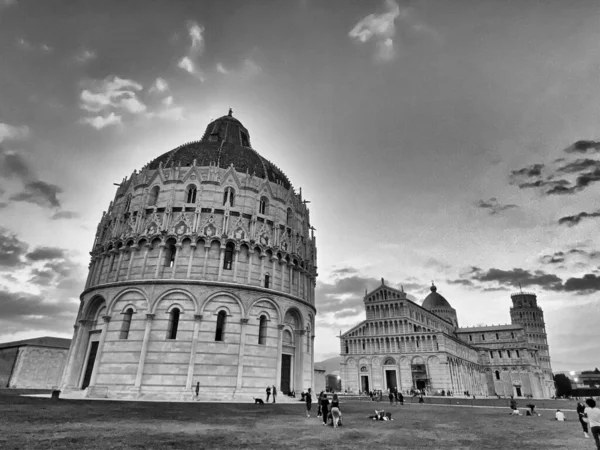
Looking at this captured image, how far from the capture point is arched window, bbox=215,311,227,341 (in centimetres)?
2798

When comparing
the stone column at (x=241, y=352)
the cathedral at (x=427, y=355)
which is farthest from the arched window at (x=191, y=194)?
the cathedral at (x=427, y=355)

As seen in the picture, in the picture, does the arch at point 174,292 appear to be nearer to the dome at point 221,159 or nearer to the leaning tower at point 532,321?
the dome at point 221,159

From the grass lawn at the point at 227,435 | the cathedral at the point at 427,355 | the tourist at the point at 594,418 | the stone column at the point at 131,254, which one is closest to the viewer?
the tourist at the point at 594,418

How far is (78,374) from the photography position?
2944cm

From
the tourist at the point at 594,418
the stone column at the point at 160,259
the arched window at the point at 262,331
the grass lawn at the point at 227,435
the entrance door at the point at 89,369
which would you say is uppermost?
the stone column at the point at 160,259

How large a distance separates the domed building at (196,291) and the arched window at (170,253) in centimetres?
9

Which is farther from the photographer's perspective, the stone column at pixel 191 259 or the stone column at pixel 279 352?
the stone column at pixel 279 352

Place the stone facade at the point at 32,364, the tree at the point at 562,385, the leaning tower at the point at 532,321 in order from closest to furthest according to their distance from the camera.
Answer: the stone facade at the point at 32,364 < the leaning tower at the point at 532,321 < the tree at the point at 562,385

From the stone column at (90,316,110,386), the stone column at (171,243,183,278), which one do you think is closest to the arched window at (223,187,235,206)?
the stone column at (171,243,183,278)

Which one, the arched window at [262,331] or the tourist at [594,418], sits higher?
the arched window at [262,331]

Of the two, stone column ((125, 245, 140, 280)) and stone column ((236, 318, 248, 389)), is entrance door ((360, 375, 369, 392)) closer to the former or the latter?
stone column ((236, 318, 248, 389))

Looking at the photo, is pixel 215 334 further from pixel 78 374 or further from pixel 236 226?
pixel 78 374

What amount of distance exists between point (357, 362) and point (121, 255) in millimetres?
62621

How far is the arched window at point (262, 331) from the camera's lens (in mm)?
29641
